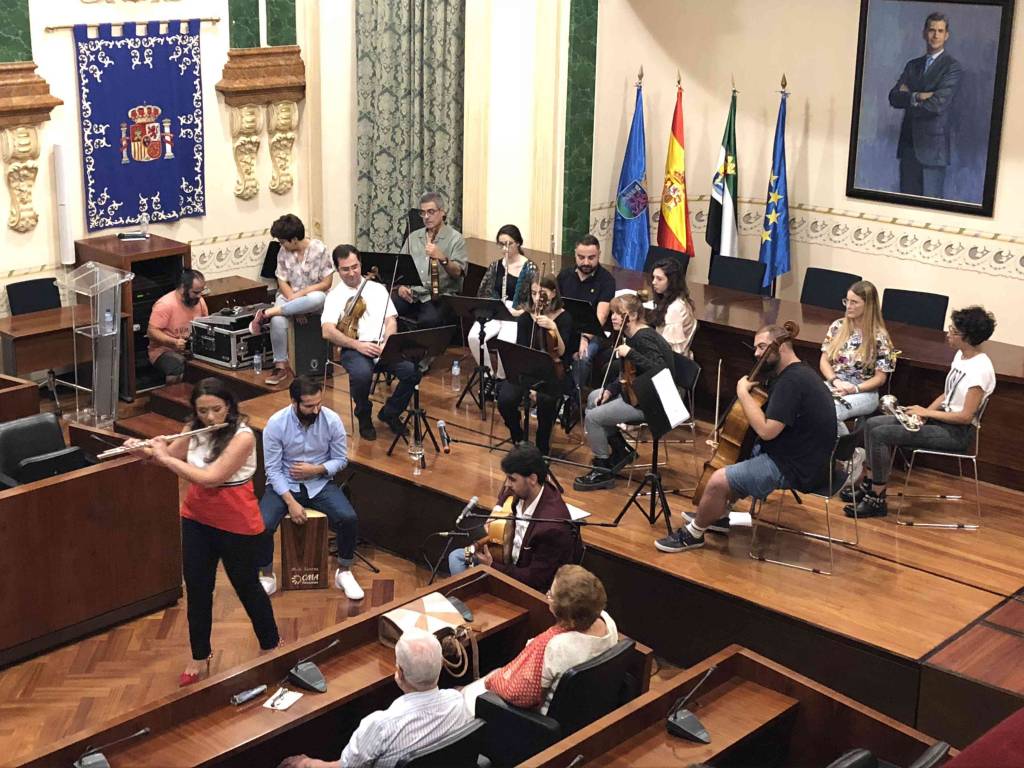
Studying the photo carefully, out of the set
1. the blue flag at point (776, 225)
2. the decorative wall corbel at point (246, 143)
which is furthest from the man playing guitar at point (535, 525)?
the decorative wall corbel at point (246, 143)

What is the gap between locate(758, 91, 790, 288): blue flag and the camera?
33.4 ft

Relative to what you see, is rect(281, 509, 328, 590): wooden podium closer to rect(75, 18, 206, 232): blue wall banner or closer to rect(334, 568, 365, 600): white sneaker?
rect(334, 568, 365, 600): white sneaker

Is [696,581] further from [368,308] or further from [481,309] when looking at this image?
[368,308]

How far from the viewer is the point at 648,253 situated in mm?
10008

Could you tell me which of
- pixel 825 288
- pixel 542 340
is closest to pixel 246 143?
pixel 542 340

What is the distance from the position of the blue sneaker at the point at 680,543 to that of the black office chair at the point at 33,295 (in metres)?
4.98

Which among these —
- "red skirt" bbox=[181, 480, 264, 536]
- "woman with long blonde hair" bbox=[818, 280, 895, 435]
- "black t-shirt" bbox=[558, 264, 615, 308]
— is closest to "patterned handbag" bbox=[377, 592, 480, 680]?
"red skirt" bbox=[181, 480, 264, 536]

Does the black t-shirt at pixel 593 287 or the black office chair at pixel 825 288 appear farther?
the black office chair at pixel 825 288

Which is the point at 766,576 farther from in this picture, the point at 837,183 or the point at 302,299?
the point at 837,183

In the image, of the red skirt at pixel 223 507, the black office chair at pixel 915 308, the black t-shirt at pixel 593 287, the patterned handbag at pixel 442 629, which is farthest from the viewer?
the black office chair at pixel 915 308

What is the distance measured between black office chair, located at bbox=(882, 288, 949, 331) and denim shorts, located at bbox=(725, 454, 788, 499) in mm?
2562

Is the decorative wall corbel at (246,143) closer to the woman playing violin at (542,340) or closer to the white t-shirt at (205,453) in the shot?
the woman playing violin at (542,340)

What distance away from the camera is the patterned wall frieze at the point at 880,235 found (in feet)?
30.7

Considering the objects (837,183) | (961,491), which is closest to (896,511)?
(961,491)
